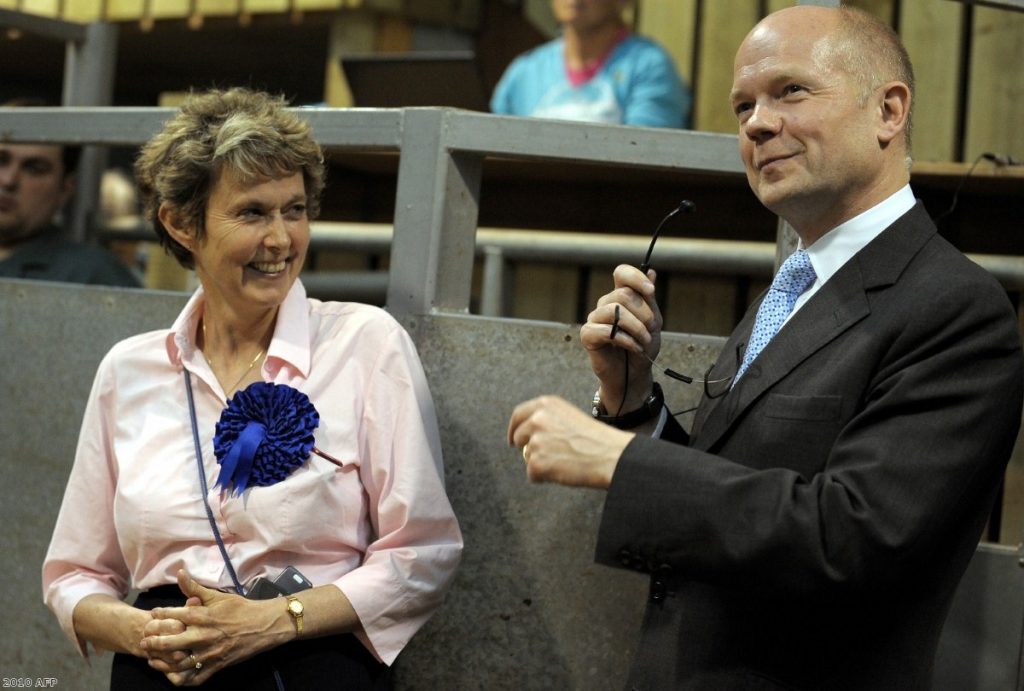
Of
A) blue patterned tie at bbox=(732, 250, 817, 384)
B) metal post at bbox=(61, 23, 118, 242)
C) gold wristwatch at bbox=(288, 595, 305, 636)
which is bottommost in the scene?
gold wristwatch at bbox=(288, 595, 305, 636)

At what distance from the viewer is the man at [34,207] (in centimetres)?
451

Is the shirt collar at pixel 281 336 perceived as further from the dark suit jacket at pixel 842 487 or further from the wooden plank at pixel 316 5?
the wooden plank at pixel 316 5

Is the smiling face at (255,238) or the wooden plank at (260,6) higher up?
the wooden plank at (260,6)

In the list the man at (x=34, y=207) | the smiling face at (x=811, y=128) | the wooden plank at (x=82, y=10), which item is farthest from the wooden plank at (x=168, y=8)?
the smiling face at (x=811, y=128)

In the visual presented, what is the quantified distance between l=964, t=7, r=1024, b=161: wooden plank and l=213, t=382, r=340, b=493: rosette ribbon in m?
3.04

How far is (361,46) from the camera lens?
5.53m

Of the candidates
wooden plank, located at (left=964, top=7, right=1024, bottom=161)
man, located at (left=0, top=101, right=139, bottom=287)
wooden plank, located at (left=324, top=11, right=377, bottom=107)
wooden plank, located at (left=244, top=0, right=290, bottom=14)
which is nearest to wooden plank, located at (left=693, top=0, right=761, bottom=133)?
wooden plank, located at (left=964, top=7, right=1024, bottom=161)

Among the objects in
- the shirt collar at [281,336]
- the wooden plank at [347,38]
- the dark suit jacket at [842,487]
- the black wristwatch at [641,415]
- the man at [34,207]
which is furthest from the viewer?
the wooden plank at [347,38]

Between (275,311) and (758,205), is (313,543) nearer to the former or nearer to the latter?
(275,311)

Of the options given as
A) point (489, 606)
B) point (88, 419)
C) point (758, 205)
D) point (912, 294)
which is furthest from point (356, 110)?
point (758, 205)

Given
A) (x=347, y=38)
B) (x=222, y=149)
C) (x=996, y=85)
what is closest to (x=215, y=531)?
(x=222, y=149)

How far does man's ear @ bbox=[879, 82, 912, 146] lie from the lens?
1.96m

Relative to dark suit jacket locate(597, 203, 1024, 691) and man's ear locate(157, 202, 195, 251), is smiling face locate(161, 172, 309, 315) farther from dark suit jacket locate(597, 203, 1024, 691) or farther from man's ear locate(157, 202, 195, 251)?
dark suit jacket locate(597, 203, 1024, 691)

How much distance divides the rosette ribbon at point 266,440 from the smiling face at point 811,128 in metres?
0.94
